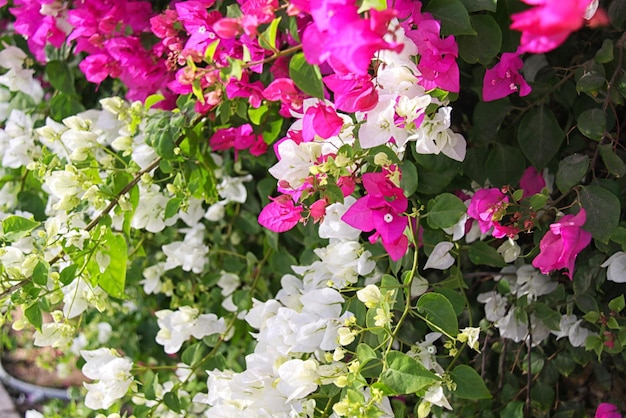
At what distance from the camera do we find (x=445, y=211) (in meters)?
0.76

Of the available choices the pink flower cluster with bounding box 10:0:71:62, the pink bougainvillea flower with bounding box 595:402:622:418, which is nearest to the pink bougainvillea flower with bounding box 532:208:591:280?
the pink bougainvillea flower with bounding box 595:402:622:418

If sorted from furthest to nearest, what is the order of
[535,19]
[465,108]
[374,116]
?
[465,108], [374,116], [535,19]

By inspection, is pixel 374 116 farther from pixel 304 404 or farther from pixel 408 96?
pixel 304 404

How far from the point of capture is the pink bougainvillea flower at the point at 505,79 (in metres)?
0.72

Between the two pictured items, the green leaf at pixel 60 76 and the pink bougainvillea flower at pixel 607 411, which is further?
the green leaf at pixel 60 76

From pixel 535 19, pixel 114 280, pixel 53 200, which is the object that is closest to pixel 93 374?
pixel 114 280

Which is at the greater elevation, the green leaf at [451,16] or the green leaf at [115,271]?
the green leaf at [451,16]

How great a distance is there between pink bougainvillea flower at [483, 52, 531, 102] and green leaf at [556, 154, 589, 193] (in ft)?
0.30

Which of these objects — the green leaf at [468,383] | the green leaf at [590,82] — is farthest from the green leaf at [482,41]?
the green leaf at [468,383]

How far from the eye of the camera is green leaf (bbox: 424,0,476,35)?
64 cm

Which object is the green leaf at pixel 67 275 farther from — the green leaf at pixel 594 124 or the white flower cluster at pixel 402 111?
the green leaf at pixel 594 124

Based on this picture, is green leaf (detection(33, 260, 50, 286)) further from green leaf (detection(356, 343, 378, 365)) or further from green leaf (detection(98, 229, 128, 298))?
green leaf (detection(356, 343, 378, 365))

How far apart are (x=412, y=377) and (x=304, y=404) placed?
142 millimetres

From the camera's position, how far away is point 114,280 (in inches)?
34.0
